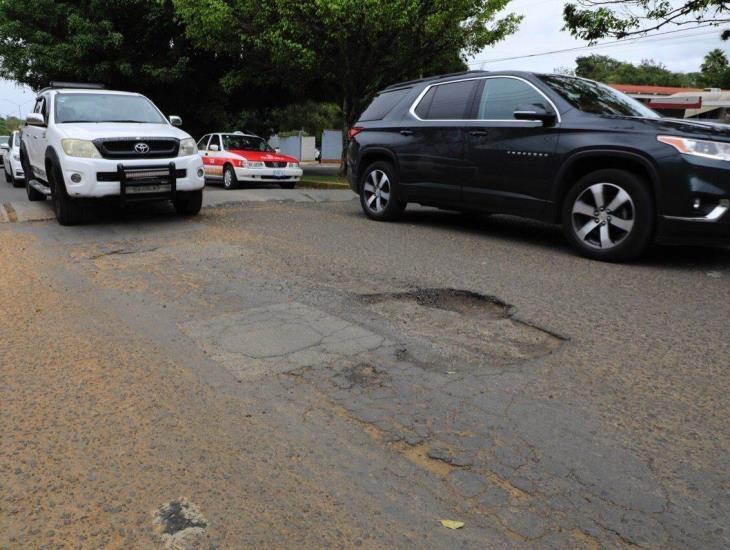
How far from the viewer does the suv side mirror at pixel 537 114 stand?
6.21 metres

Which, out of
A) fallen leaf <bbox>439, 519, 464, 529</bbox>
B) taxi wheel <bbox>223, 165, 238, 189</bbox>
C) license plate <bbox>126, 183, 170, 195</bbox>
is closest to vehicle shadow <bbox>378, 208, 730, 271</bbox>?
license plate <bbox>126, 183, 170, 195</bbox>

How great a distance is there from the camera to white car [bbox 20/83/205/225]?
24.7 ft

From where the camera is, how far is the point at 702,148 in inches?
211

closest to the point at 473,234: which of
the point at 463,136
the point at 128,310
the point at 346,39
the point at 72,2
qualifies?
the point at 463,136

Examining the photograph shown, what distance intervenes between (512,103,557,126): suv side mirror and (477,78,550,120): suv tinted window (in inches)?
4.5

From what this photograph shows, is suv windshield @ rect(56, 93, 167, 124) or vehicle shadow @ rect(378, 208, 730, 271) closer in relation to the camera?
vehicle shadow @ rect(378, 208, 730, 271)

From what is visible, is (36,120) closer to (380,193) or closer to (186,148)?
(186,148)

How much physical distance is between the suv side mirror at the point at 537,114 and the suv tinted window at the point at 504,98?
0.38 ft

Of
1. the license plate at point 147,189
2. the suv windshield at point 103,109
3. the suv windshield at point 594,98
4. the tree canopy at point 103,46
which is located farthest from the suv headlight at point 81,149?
the tree canopy at point 103,46

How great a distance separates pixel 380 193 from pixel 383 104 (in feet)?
4.21

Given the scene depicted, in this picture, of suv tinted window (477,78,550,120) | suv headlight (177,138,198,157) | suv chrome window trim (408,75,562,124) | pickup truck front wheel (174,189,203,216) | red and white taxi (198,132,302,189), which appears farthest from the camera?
red and white taxi (198,132,302,189)

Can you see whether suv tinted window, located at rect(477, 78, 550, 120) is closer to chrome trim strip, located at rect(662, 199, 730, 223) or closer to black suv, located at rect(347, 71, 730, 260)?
black suv, located at rect(347, 71, 730, 260)

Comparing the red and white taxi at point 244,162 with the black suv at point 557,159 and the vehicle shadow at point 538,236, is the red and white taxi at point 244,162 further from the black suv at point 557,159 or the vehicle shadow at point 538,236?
the black suv at point 557,159

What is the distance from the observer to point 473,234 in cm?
764
